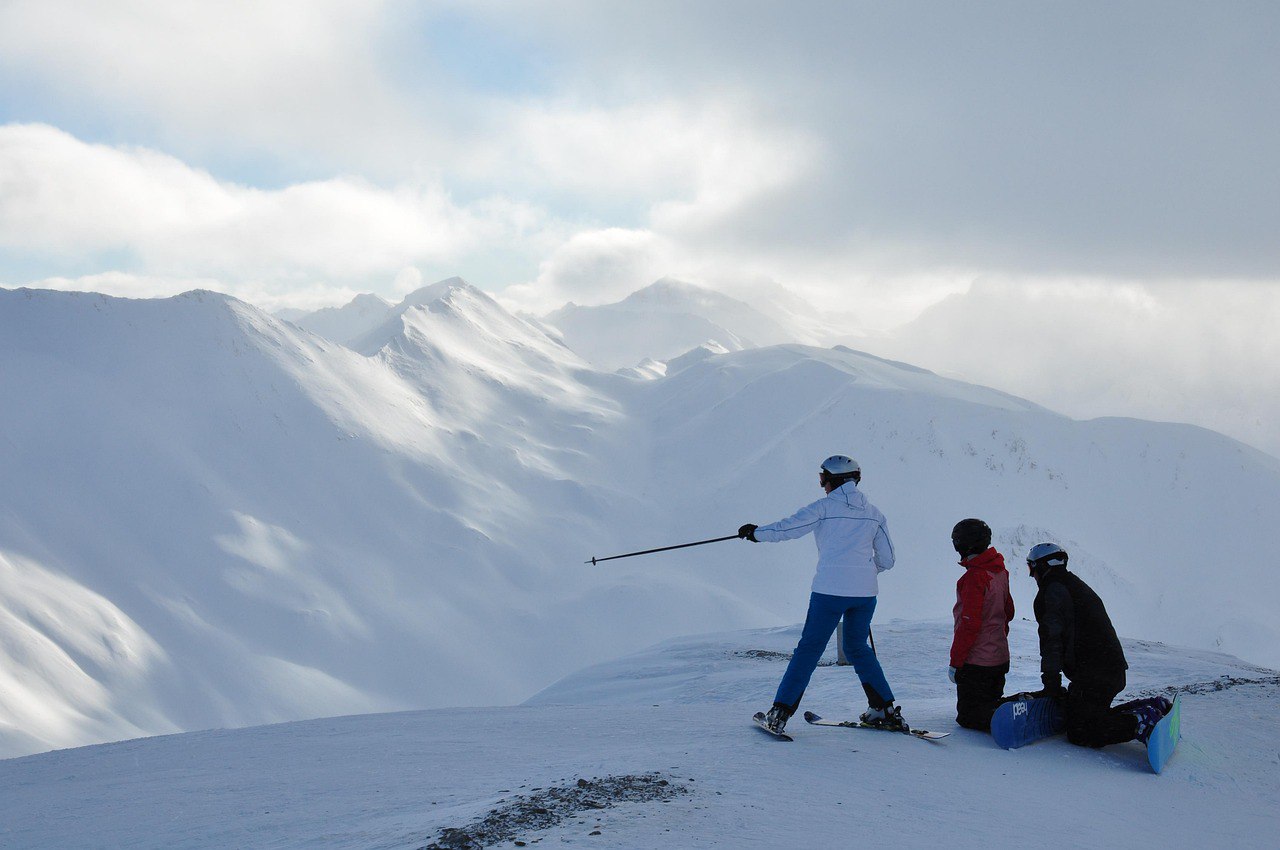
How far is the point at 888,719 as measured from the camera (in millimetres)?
6105

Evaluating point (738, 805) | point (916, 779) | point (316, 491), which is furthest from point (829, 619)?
point (316, 491)

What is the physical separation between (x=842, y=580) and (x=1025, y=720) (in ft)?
4.99

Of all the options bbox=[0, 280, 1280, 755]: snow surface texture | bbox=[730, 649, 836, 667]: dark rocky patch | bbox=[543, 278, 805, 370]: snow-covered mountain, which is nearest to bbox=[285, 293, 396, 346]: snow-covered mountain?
bbox=[543, 278, 805, 370]: snow-covered mountain

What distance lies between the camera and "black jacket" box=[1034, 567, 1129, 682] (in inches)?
233

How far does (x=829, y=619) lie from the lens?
5.93 metres

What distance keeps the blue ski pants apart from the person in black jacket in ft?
3.57

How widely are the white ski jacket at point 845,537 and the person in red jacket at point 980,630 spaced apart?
2.33 ft

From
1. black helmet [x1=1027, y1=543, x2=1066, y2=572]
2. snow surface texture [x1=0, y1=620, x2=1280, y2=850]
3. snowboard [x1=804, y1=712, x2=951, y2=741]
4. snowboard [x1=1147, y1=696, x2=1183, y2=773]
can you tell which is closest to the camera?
snow surface texture [x1=0, y1=620, x2=1280, y2=850]

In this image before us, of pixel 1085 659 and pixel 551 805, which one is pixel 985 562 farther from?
pixel 551 805

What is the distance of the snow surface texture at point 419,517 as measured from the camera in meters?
22.7

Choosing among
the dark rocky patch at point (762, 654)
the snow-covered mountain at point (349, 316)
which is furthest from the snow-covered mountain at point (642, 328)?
the dark rocky patch at point (762, 654)

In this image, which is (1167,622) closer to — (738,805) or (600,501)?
(600,501)

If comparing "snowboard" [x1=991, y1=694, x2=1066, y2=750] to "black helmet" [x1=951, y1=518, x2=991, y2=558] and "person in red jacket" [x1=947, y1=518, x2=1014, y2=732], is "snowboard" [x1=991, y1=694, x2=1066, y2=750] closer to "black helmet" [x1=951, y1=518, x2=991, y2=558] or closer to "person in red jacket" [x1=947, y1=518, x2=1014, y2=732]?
"person in red jacket" [x1=947, y1=518, x2=1014, y2=732]

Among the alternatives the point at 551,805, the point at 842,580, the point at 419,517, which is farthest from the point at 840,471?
the point at 419,517
